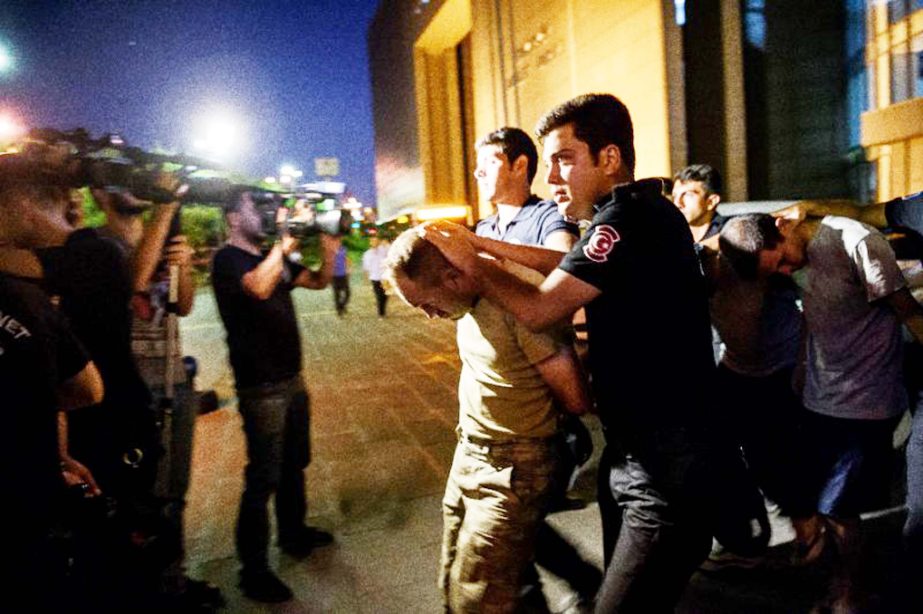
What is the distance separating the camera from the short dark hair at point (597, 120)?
173 cm

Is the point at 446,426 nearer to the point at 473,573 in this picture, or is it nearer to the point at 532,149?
the point at 532,149

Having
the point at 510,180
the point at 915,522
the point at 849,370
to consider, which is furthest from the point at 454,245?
the point at 915,522

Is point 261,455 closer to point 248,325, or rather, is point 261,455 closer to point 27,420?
point 248,325

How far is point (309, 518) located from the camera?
384cm

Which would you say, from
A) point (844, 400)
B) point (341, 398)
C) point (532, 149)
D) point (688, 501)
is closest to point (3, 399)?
point (688, 501)

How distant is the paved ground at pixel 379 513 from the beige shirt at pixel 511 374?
53.5 inches

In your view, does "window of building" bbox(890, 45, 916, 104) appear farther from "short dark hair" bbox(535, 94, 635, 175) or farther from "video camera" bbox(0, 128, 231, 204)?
"video camera" bbox(0, 128, 231, 204)

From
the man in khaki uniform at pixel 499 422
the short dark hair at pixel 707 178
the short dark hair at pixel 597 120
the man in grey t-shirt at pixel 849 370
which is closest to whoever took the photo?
the short dark hair at pixel 597 120

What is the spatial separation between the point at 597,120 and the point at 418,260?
69 cm

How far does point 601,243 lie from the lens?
5.16ft

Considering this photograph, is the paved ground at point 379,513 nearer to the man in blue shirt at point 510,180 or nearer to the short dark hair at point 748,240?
the short dark hair at point 748,240

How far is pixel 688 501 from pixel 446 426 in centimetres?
397

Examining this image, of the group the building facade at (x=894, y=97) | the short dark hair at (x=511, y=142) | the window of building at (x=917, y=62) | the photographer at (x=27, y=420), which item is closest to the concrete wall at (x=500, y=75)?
the building facade at (x=894, y=97)

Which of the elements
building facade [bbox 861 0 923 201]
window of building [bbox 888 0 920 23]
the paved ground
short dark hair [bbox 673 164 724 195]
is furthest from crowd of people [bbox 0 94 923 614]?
window of building [bbox 888 0 920 23]
